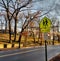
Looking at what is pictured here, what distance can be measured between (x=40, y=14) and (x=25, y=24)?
4.97 metres

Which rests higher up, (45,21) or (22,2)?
(22,2)

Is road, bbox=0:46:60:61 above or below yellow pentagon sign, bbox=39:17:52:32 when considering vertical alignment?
below

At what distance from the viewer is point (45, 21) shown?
16594mm

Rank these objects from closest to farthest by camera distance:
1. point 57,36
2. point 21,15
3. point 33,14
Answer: point 33,14
point 21,15
point 57,36

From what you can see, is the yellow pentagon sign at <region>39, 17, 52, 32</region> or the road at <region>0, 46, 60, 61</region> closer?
the yellow pentagon sign at <region>39, 17, 52, 32</region>

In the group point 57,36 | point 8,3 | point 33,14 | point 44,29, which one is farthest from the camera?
point 57,36

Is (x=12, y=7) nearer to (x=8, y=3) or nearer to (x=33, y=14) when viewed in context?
(x=8, y=3)

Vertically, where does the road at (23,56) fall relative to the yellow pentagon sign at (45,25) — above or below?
below

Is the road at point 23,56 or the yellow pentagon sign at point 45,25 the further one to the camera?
the road at point 23,56

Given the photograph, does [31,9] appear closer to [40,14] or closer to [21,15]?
[40,14]

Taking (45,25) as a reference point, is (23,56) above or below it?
below

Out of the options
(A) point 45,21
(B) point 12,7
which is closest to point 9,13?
(B) point 12,7

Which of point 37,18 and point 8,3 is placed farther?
point 37,18

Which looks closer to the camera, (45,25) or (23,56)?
(45,25)
